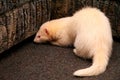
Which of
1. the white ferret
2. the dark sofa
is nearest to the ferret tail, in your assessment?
the white ferret

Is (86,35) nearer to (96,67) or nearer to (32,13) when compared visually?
(96,67)

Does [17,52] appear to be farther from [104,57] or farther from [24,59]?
[104,57]

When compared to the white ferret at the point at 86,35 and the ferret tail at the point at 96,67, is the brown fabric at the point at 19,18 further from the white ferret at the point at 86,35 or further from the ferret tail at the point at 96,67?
the ferret tail at the point at 96,67

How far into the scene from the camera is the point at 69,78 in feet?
6.05

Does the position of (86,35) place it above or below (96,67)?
above

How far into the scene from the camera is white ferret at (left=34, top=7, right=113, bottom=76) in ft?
6.14

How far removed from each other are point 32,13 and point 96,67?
2.59ft

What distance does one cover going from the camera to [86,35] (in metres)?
2.02

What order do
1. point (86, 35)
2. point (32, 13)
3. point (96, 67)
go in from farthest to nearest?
point (32, 13) → point (86, 35) → point (96, 67)

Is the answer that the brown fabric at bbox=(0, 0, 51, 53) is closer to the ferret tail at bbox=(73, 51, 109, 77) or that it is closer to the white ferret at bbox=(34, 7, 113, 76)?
the white ferret at bbox=(34, 7, 113, 76)

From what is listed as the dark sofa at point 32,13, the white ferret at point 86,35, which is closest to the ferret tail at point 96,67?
the white ferret at point 86,35

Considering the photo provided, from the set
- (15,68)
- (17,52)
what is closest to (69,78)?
(15,68)

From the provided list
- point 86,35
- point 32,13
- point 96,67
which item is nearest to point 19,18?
point 32,13

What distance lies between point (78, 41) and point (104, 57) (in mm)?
275
